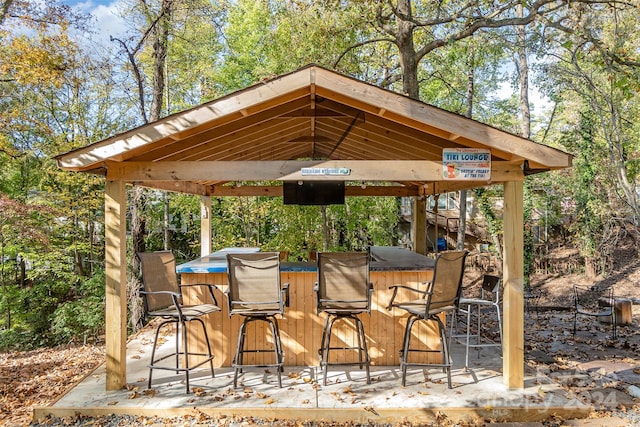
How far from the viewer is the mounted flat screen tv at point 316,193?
6766 millimetres

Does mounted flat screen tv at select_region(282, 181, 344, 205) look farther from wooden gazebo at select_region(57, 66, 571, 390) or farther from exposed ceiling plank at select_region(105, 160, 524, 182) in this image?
exposed ceiling plank at select_region(105, 160, 524, 182)

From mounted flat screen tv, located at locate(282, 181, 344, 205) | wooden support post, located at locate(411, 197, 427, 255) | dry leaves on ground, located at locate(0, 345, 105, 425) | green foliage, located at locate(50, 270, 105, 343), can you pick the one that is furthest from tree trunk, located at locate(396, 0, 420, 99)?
green foliage, located at locate(50, 270, 105, 343)

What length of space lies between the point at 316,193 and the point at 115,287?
141 inches

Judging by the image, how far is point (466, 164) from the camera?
3.92 m

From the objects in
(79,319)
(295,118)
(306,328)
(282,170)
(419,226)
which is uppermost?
(295,118)

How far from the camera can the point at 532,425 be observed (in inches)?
135

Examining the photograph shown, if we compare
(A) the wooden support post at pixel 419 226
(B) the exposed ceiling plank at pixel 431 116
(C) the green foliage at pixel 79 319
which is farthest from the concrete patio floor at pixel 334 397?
(C) the green foliage at pixel 79 319

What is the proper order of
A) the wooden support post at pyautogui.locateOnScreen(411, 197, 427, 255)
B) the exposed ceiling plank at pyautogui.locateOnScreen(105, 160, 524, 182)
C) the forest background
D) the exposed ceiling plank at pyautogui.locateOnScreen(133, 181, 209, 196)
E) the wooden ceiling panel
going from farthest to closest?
the forest background
the wooden support post at pyautogui.locateOnScreen(411, 197, 427, 255)
the exposed ceiling plank at pyautogui.locateOnScreen(133, 181, 209, 196)
the wooden ceiling panel
the exposed ceiling plank at pyautogui.locateOnScreen(105, 160, 524, 182)

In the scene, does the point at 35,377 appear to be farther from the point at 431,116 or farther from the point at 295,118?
the point at 431,116

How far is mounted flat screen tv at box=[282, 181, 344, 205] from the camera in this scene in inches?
266

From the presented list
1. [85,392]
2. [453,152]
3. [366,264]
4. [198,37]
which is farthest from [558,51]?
[85,392]

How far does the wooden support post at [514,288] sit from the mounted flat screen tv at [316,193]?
3192 millimetres

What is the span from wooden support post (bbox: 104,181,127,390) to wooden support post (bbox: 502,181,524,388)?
3.59m

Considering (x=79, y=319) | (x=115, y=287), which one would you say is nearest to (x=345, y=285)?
(x=115, y=287)
